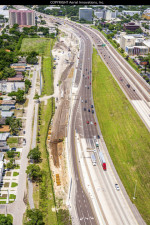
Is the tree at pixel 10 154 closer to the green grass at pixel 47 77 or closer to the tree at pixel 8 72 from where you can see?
the green grass at pixel 47 77

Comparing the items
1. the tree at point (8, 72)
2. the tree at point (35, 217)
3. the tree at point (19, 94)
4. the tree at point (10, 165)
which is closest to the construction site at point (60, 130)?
the tree at point (35, 217)

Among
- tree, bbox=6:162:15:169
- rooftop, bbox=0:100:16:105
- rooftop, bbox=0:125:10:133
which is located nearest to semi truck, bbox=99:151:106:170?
tree, bbox=6:162:15:169

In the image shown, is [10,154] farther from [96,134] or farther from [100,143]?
[96,134]

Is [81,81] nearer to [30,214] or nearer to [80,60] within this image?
[80,60]

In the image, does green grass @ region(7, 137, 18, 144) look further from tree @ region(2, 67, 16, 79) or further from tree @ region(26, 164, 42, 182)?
tree @ region(2, 67, 16, 79)

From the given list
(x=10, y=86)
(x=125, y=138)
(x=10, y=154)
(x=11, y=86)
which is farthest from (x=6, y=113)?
(x=125, y=138)

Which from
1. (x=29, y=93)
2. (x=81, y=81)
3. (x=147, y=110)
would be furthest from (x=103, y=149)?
(x=81, y=81)
